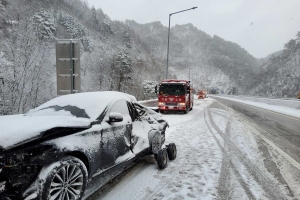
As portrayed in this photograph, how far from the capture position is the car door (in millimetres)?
3760

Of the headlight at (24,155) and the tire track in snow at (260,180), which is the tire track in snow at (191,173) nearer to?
the tire track in snow at (260,180)

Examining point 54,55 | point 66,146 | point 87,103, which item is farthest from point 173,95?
point 54,55

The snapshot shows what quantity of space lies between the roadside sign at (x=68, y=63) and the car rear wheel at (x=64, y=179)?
3573mm

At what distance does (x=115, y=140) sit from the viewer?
4.05 m

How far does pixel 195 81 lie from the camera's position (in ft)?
472

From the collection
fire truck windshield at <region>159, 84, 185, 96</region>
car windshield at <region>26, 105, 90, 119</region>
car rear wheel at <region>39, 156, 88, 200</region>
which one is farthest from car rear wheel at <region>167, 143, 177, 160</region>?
fire truck windshield at <region>159, 84, 185, 96</region>

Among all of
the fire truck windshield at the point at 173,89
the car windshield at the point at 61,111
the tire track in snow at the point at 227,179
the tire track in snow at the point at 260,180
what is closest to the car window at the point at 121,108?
the car windshield at the point at 61,111

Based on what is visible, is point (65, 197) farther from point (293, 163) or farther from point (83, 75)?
point (83, 75)

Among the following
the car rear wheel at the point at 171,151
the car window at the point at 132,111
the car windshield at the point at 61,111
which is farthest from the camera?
the car rear wheel at the point at 171,151

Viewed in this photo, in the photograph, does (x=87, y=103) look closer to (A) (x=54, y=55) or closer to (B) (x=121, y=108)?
(B) (x=121, y=108)

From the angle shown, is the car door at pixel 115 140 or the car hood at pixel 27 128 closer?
the car hood at pixel 27 128

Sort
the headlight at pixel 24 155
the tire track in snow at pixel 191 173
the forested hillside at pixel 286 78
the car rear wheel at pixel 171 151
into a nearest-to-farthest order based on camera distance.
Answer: the headlight at pixel 24 155 < the tire track in snow at pixel 191 173 < the car rear wheel at pixel 171 151 < the forested hillside at pixel 286 78

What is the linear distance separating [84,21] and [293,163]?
96101 mm

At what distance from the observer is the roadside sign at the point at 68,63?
6234 mm
